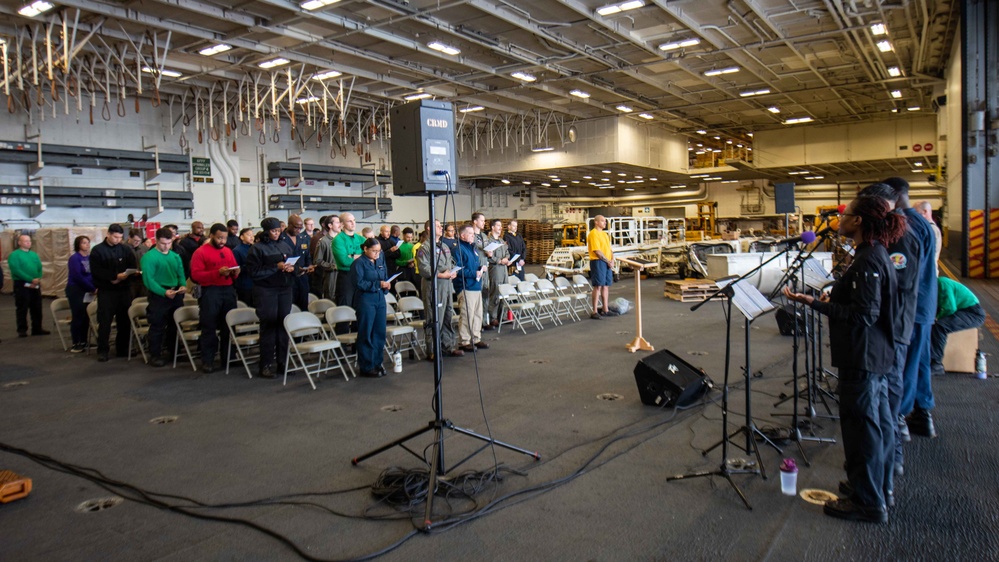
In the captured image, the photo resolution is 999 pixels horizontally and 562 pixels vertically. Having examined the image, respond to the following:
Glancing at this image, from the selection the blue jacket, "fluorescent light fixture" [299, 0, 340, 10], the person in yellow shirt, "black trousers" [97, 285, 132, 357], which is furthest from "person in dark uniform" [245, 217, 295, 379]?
the person in yellow shirt

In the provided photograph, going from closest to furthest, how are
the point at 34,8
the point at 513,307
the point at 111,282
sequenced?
the point at 111,282 < the point at 34,8 < the point at 513,307

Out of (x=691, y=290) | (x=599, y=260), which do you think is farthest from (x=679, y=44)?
(x=599, y=260)

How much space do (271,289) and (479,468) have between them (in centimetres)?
384

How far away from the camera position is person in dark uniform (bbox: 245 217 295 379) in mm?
6863

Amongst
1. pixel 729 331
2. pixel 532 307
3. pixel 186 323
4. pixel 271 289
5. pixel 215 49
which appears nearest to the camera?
pixel 729 331

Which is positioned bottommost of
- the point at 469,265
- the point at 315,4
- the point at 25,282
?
the point at 25,282

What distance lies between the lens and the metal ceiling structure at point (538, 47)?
37.4ft

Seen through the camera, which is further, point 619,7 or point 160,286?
point 619,7

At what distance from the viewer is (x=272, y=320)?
7.04m

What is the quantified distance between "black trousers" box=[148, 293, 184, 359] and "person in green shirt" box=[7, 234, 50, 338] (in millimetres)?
3355

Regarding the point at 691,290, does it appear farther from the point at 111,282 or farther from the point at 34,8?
the point at 34,8

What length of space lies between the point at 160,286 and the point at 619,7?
29.6 ft

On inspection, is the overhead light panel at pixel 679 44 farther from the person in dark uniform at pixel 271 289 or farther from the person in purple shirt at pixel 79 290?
the person in purple shirt at pixel 79 290

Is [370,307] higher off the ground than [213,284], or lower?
lower
